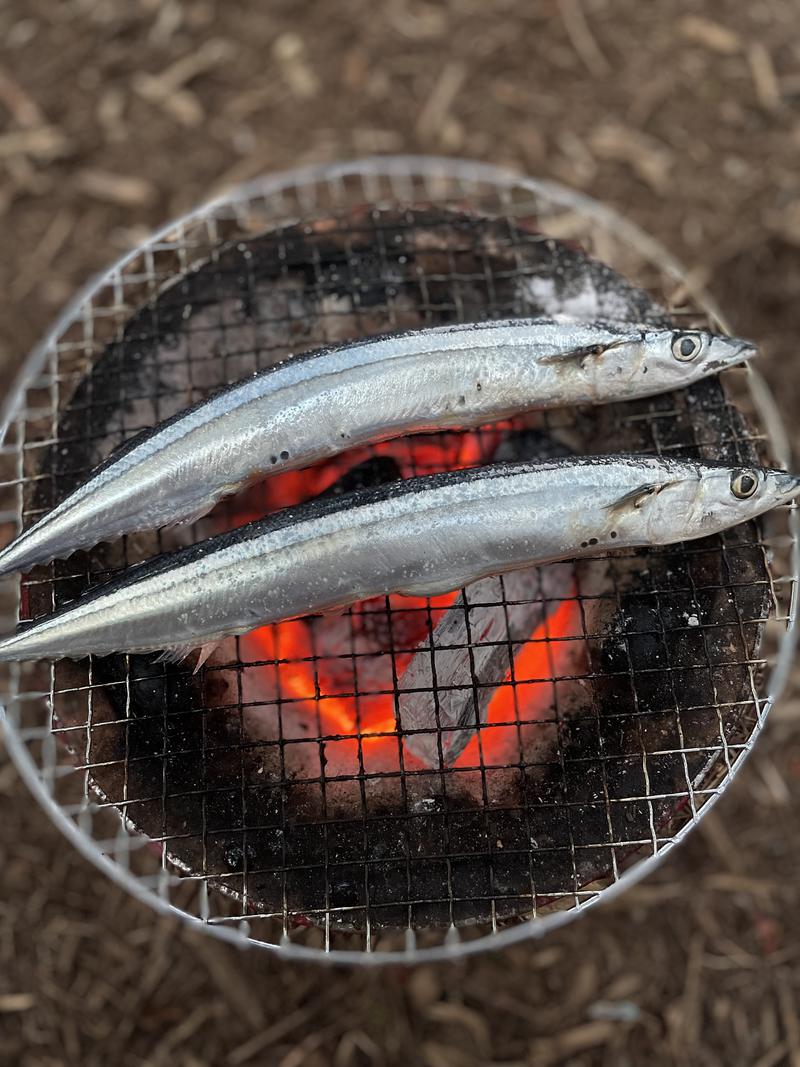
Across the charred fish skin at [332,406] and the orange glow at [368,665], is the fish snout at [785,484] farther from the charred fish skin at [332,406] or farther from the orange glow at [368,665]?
the orange glow at [368,665]

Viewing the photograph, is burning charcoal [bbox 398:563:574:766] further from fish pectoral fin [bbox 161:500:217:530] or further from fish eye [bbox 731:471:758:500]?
fish pectoral fin [bbox 161:500:217:530]

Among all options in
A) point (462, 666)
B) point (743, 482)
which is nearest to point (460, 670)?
point (462, 666)

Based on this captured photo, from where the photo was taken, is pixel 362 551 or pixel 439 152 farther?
pixel 439 152

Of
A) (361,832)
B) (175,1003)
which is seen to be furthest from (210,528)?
(175,1003)

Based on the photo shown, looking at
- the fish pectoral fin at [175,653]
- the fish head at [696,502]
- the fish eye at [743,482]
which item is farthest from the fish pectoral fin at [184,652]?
the fish eye at [743,482]

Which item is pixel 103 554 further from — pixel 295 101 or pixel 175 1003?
pixel 295 101

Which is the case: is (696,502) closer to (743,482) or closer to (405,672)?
(743,482)
